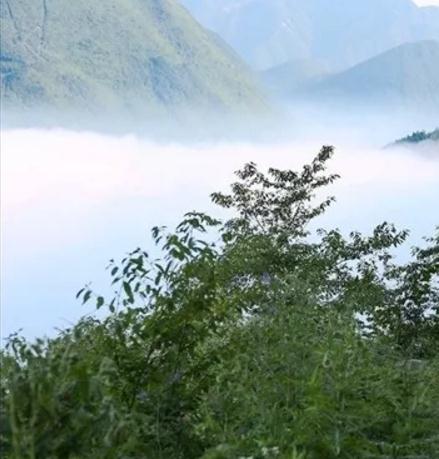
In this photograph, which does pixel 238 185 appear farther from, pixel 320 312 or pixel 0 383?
pixel 0 383

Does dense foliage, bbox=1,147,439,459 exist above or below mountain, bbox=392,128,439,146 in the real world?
below

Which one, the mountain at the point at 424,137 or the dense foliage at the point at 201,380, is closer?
the dense foliage at the point at 201,380

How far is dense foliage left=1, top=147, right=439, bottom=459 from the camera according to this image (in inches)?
88.3

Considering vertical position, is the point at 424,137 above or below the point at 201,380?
above

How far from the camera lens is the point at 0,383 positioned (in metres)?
2.36

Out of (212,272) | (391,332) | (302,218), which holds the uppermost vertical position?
(302,218)

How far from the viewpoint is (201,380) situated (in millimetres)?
3807

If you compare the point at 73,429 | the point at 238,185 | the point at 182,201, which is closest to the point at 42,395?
the point at 73,429

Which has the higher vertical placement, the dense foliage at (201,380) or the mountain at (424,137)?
the mountain at (424,137)

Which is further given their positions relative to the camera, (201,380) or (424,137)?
(424,137)

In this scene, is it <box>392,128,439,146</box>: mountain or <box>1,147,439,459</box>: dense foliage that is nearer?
<box>1,147,439,459</box>: dense foliage

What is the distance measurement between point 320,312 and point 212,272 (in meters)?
1.30

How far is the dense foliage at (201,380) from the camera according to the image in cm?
224

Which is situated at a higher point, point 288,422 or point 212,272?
point 212,272
